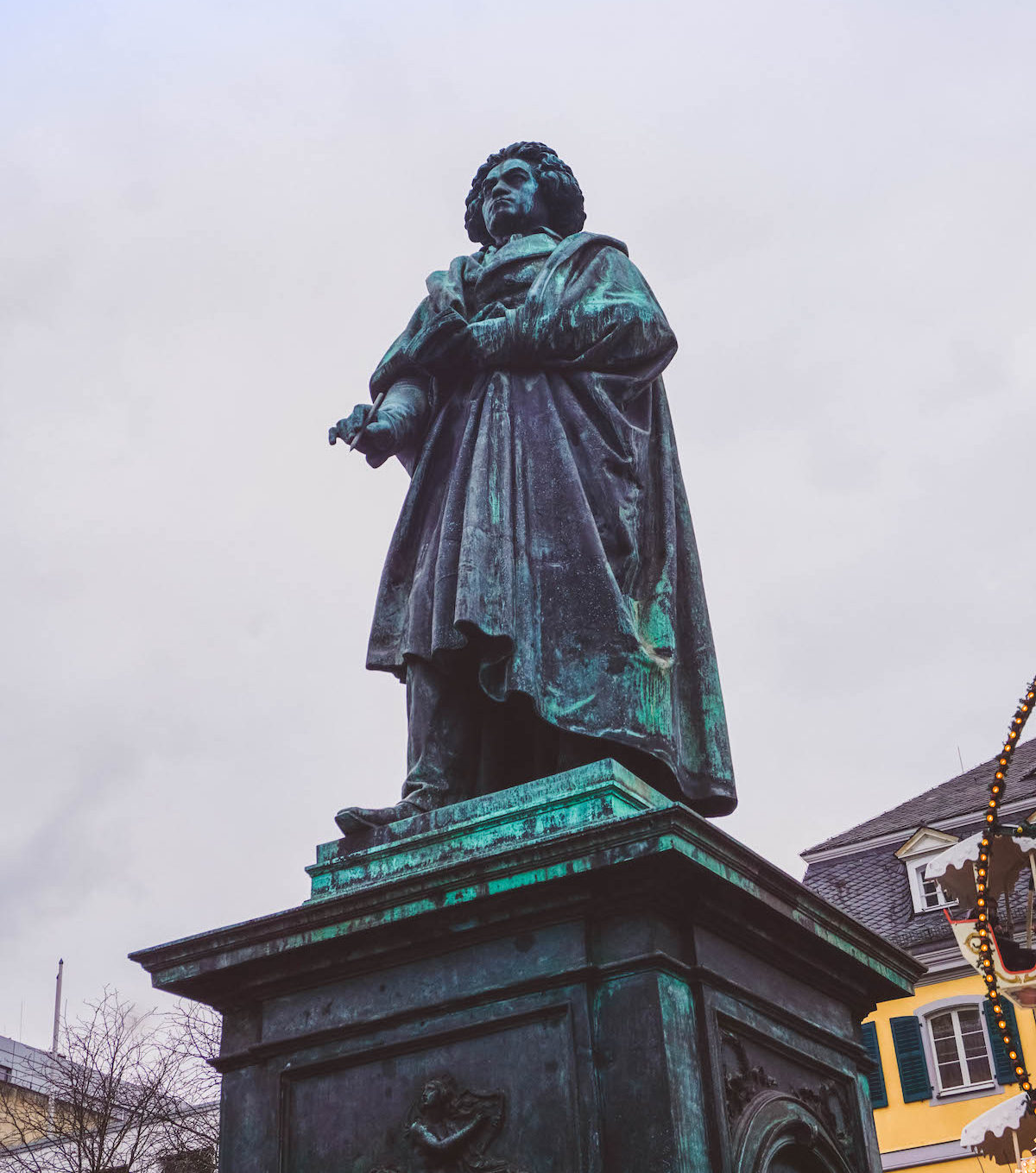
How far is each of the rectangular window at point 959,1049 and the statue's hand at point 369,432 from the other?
2535 cm

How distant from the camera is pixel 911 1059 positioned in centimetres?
2906

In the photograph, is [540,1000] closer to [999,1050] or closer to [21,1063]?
[999,1050]

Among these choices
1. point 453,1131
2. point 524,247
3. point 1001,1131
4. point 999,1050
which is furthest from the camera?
point 999,1050

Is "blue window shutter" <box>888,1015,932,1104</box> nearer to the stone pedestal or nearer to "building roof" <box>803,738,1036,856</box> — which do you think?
"building roof" <box>803,738,1036,856</box>

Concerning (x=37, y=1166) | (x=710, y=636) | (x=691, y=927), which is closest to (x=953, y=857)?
(x=710, y=636)

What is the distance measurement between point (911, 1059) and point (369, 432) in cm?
2568

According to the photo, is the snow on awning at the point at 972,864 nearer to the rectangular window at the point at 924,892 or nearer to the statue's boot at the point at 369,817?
the statue's boot at the point at 369,817

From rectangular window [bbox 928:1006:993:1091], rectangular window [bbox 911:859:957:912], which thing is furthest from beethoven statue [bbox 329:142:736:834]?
rectangular window [bbox 911:859:957:912]

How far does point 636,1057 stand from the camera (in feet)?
14.1

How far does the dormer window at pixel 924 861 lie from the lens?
31.1 meters

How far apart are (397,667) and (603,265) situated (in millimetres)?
1865

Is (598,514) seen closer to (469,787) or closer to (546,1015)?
(469,787)

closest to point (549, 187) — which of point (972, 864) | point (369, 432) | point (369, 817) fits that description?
point (369, 432)

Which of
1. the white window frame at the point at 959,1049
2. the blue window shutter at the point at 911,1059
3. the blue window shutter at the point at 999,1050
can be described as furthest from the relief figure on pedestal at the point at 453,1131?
the blue window shutter at the point at 911,1059
